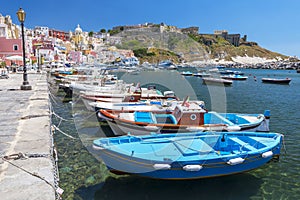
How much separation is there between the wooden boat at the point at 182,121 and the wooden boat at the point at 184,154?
1681mm

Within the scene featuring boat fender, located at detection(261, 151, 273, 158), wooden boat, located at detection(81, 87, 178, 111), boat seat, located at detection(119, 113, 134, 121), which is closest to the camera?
boat fender, located at detection(261, 151, 273, 158)

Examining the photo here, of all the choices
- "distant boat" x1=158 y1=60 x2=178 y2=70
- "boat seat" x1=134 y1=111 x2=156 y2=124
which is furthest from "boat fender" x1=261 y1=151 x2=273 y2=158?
"distant boat" x1=158 y1=60 x2=178 y2=70

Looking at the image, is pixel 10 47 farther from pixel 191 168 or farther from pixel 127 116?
pixel 191 168

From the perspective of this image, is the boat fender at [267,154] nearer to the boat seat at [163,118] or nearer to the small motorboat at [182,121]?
the small motorboat at [182,121]

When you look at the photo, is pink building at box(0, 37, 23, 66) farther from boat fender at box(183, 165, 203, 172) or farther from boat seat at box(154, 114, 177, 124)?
boat fender at box(183, 165, 203, 172)

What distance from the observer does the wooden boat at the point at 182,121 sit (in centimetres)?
949

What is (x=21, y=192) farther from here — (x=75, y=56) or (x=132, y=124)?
(x=75, y=56)

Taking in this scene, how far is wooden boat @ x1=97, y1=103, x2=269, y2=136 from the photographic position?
9.49 meters

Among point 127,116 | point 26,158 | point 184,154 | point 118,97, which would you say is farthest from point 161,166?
point 118,97

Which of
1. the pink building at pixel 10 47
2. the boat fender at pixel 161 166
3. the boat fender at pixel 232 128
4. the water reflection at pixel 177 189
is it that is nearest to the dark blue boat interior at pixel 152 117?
the boat fender at pixel 232 128

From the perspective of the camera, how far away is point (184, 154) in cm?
647

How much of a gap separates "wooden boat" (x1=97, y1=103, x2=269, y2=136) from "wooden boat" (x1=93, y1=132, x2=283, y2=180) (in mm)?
1681

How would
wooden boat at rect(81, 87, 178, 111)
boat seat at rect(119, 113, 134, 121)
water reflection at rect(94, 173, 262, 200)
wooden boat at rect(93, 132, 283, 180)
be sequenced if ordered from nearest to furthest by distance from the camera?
wooden boat at rect(93, 132, 283, 180) < water reflection at rect(94, 173, 262, 200) < boat seat at rect(119, 113, 134, 121) < wooden boat at rect(81, 87, 178, 111)

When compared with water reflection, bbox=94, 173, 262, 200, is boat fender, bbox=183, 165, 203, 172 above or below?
above
